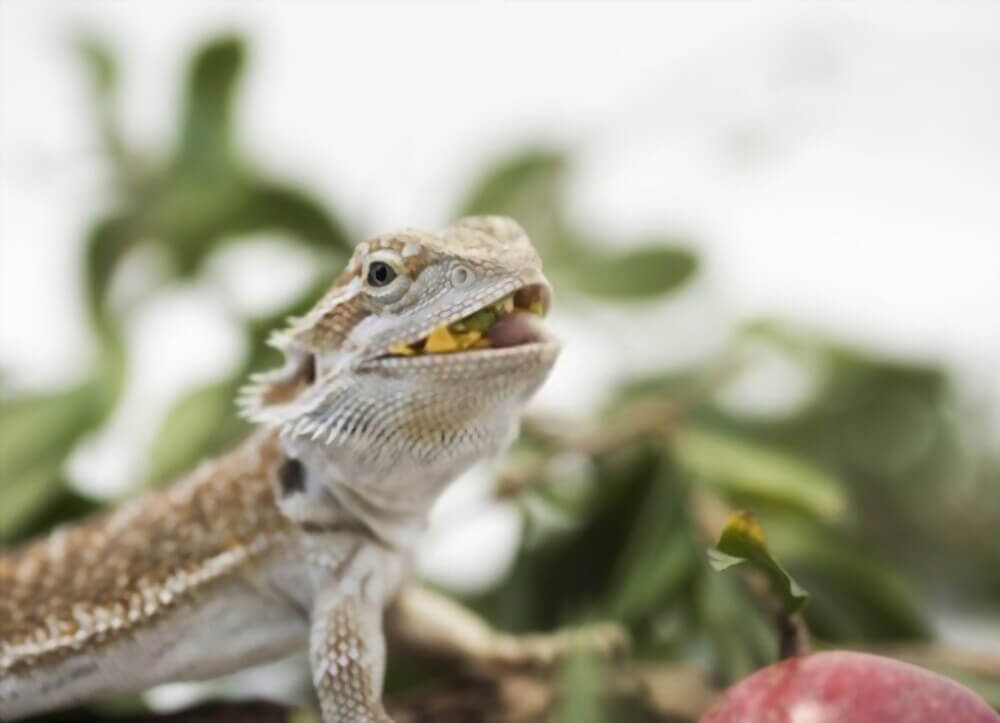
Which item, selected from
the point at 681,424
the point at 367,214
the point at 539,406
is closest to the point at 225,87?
the point at 367,214

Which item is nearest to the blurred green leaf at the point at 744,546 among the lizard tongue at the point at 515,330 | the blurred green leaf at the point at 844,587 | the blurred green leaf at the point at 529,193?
the lizard tongue at the point at 515,330

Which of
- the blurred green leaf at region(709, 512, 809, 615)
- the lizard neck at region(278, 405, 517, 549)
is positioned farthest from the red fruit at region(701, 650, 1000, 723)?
the lizard neck at region(278, 405, 517, 549)

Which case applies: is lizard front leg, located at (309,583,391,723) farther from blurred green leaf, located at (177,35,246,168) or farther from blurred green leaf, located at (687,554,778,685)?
blurred green leaf, located at (177,35,246,168)

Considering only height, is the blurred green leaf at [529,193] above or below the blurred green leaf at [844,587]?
above

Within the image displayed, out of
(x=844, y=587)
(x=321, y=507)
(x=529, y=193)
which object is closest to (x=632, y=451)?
(x=844, y=587)

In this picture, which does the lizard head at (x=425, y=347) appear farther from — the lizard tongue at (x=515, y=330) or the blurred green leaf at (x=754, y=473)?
the blurred green leaf at (x=754, y=473)

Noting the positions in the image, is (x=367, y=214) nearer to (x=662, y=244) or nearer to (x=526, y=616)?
(x=662, y=244)

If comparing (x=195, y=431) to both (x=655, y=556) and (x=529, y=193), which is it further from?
(x=529, y=193)

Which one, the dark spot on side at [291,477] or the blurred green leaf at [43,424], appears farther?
the blurred green leaf at [43,424]
